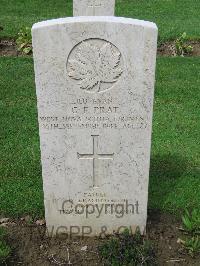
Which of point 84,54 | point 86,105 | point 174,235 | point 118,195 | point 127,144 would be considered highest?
point 84,54

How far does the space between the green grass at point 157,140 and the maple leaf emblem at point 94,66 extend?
1.68m

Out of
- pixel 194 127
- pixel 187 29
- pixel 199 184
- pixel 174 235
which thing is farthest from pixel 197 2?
pixel 174 235

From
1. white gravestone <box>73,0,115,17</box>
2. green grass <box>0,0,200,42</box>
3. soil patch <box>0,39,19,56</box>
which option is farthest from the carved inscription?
green grass <box>0,0,200,42</box>

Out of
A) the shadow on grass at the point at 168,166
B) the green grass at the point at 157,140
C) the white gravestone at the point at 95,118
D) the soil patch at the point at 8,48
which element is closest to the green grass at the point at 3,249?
the white gravestone at the point at 95,118

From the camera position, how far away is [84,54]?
3.88 m

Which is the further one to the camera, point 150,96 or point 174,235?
point 174,235

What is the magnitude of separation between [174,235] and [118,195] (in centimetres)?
71

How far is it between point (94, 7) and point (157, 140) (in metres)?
3.43

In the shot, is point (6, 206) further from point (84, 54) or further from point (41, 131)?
point (84, 54)

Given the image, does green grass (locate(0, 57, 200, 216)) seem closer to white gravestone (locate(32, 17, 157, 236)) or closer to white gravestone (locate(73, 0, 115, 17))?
white gravestone (locate(32, 17, 157, 236))

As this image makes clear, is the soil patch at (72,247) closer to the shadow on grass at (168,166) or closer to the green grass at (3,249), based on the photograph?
the green grass at (3,249)

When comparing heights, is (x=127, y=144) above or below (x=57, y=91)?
below

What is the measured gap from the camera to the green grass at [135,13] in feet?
35.8

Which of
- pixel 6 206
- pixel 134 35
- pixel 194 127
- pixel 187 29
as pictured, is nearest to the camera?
pixel 134 35
